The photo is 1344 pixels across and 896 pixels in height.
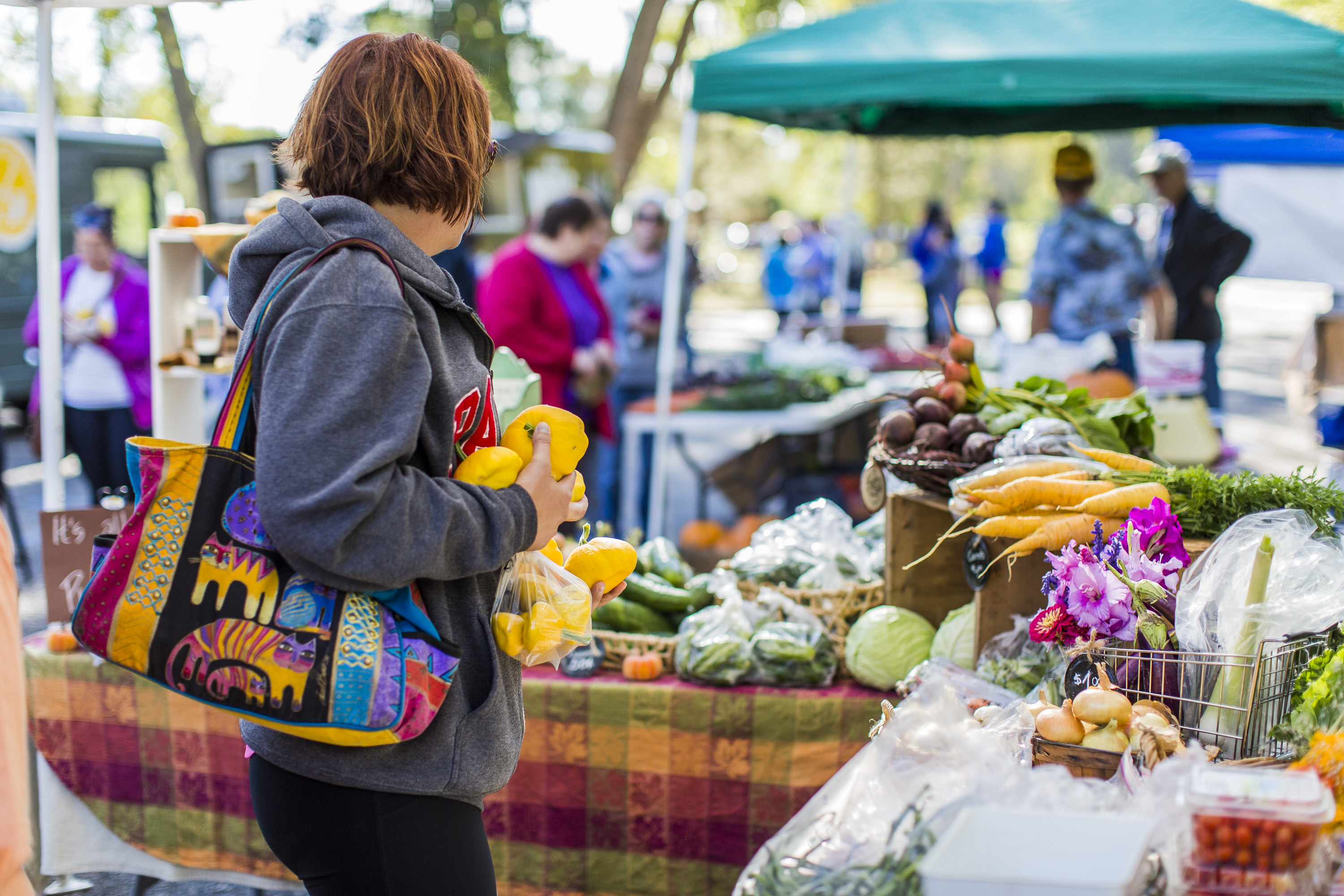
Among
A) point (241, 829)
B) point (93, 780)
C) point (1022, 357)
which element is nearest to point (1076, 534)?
point (241, 829)

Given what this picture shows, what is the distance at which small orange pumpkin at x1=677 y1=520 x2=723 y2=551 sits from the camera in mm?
5250

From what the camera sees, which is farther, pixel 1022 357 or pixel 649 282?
pixel 649 282

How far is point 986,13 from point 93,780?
4.46 m

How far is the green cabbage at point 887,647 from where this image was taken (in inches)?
99.8

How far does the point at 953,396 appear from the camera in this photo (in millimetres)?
2686

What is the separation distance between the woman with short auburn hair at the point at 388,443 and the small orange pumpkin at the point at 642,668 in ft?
4.02

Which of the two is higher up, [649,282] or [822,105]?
[822,105]

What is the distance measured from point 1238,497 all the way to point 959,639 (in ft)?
2.25

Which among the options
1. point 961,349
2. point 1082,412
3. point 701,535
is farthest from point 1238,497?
point 701,535

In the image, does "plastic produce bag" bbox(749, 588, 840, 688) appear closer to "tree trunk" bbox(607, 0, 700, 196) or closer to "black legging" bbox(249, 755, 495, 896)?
"black legging" bbox(249, 755, 495, 896)

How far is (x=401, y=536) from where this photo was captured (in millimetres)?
1216

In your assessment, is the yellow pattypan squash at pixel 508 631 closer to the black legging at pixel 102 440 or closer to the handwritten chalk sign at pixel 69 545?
the handwritten chalk sign at pixel 69 545

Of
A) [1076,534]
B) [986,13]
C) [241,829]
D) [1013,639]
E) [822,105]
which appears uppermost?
[986,13]

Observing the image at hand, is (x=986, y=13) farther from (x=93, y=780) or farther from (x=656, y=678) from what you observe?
(x=93, y=780)
